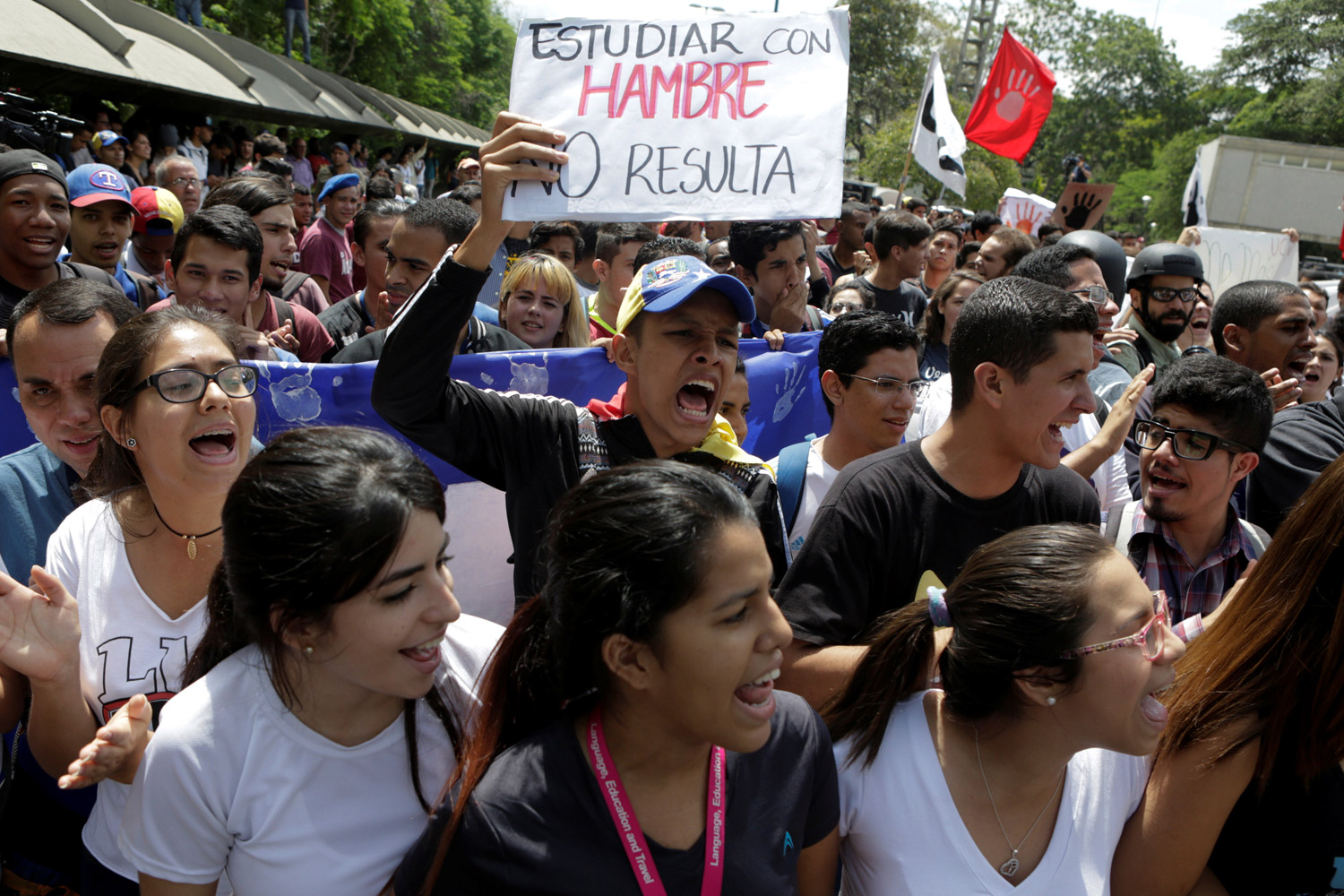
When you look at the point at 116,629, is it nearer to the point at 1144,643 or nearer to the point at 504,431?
the point at 504,431

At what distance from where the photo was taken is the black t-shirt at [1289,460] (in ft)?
11.5

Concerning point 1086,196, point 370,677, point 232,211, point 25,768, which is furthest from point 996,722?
point 1086,196

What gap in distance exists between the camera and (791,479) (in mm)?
3361

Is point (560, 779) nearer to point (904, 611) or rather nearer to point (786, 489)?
point (904, 611)

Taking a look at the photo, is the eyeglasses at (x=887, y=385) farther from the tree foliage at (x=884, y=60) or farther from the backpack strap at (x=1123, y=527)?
the tree foliage at (x=884, y=60)

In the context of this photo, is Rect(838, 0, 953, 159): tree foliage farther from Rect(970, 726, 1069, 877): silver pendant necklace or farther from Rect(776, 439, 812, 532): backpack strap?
Rect(970, 726, 1069, 877): silver pendant necklace

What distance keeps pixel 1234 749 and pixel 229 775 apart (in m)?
1.90

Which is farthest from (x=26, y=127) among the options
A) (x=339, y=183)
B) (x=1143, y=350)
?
(x=1143, y=350)

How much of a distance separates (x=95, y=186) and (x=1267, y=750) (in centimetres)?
543

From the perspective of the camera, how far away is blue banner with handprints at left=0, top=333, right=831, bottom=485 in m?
3.72

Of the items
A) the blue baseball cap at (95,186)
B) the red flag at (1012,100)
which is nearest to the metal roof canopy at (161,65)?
the blue baseball cap at (95,186)

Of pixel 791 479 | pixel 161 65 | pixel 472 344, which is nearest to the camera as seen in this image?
pixel 791 479

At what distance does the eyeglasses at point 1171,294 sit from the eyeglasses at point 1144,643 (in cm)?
348

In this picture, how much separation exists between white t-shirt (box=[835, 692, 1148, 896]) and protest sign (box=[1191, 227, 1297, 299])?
9.17m
